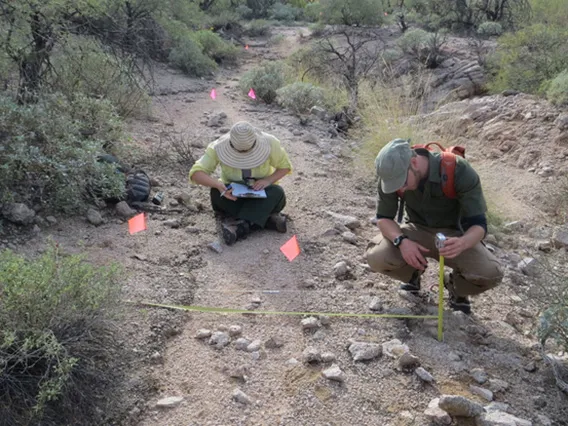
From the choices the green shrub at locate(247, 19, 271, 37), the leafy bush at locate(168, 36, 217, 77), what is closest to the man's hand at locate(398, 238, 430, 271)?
the leafy bush at locate(168, 36, 217, 77)

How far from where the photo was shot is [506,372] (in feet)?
10.0

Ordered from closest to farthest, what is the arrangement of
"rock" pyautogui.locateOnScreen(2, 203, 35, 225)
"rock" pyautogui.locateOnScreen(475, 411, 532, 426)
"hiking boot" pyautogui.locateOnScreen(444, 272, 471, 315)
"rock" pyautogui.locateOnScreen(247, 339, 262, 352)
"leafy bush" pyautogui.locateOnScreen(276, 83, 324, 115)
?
"rock" pyautogui.locateOnScreen(475, 411, 532, 426) → "rock" pyautogui.locateOnScreen(247, 339, 262, 352) → "hiking boot" pyautogui.locateOnScreen(444, 272, 471, 315) → "rock" pyautogui.locateOnScreen(2, 203, 35, 225) → "leafy bush" pyautogui.locateOnScreen(276, 83, 324, 115)

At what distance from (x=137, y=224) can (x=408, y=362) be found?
2499mm

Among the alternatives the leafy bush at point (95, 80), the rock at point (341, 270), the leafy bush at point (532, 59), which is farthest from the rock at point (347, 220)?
the leafy bush at point (532, 59)

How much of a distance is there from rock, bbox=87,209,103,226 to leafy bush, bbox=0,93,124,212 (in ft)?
0.30

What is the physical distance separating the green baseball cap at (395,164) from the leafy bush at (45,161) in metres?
2.52

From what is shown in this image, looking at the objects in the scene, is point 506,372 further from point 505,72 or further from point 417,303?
point 505,72

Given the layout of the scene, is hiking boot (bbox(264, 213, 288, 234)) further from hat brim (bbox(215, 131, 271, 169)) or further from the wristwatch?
the wristwatch

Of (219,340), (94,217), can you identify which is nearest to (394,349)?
(219,340)

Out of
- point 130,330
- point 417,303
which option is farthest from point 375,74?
point 130,330

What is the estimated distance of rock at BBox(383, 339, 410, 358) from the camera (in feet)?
10.1

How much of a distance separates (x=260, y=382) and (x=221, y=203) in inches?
82.5

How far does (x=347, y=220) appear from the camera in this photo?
16.5ft

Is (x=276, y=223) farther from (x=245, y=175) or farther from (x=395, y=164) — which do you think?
(x=395, y=164)
